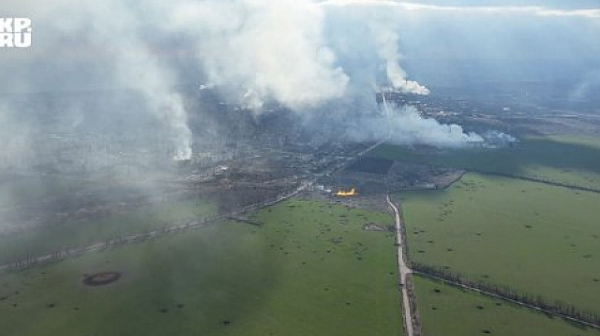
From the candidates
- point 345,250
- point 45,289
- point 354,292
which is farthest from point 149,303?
point 345,250

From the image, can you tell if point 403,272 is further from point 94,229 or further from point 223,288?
point 94,229

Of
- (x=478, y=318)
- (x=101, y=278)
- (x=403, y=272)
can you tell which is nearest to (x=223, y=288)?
(x=101, y=278)

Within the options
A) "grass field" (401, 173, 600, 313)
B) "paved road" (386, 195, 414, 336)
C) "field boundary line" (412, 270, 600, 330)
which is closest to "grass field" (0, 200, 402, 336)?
"paved road" (386, 195, 414, 336)

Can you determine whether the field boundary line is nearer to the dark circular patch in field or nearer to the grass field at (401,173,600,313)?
the grass field at (401,173,600,313)

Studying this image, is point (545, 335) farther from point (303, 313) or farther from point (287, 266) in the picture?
point (287, 266)

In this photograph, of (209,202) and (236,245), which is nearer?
(236,245)

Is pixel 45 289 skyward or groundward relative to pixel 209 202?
groundward
